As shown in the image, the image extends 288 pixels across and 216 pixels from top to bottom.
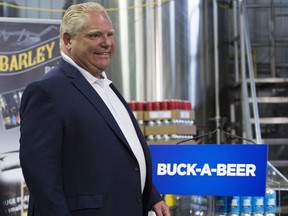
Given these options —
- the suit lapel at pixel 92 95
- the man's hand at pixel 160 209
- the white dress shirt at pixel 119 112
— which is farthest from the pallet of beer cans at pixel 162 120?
the suit lapel at pixel 92 95

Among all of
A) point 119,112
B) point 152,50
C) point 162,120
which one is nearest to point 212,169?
point 119,112

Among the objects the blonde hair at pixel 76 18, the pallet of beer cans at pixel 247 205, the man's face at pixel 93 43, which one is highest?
the blonde hair at pixel 76 18

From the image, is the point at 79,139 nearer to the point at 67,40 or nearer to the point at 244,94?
the point at 67,40

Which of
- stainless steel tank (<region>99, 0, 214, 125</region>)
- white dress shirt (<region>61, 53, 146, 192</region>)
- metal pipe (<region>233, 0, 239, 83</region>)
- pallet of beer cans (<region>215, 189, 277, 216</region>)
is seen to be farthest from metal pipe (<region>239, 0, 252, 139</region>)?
white dress shirt (<region>61, 53, 146, 192</region>)

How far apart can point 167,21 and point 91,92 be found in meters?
2.83

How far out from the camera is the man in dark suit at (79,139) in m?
1.39

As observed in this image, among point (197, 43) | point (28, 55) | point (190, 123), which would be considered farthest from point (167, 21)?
point (28, 55)

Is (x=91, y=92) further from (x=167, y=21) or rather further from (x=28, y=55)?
(x=167, y=21)

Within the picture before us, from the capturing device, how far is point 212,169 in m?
2.27

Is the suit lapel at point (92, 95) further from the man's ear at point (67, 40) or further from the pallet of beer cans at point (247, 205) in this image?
the pallet of beer cans at point (247, 205)

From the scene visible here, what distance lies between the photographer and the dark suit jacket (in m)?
1.39

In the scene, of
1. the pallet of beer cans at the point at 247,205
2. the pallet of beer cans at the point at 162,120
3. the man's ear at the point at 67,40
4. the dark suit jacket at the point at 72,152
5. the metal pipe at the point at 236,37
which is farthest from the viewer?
the metal pipe at the point at 236,37

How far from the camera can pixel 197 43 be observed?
4520 mm

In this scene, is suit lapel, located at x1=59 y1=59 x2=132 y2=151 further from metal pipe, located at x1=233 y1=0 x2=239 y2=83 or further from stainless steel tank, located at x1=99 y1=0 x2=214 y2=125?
metal pipe, located at x1=233 y1=0 x2=239 y2=83
